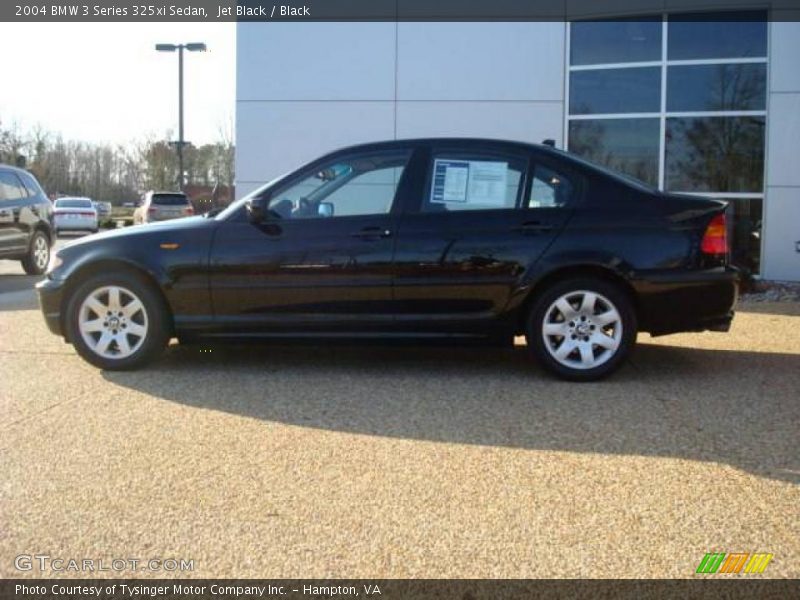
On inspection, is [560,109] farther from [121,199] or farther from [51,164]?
[121,199]

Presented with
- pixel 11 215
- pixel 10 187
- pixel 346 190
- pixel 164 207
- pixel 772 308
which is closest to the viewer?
pixel 346 190

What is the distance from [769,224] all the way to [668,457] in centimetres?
819

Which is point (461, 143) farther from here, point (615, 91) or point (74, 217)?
point (74, 217)

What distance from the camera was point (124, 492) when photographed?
362 centimetres

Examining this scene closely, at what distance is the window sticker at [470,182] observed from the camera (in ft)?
18.7

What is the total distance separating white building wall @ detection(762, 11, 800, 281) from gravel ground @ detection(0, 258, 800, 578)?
18.3 feet

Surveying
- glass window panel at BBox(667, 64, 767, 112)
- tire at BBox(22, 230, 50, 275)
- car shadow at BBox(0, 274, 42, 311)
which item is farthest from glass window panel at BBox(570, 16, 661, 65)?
tire at BBox(22, 230, 50, 275)

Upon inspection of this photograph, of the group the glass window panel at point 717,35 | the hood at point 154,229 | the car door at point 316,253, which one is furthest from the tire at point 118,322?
the glass window panel at point 717,35

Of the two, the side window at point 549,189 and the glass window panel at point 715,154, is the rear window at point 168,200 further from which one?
the side window at point 549,189

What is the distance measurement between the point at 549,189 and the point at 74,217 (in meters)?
25.6

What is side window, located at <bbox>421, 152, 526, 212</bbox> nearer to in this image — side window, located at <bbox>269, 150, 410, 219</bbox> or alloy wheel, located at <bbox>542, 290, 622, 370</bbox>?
side window, located at <bbox>269, 150, 410, 219</bbox>

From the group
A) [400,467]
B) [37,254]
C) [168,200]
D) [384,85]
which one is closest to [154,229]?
[400,467]

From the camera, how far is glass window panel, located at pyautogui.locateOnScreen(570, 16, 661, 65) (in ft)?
37.5

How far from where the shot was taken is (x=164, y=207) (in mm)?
26141
